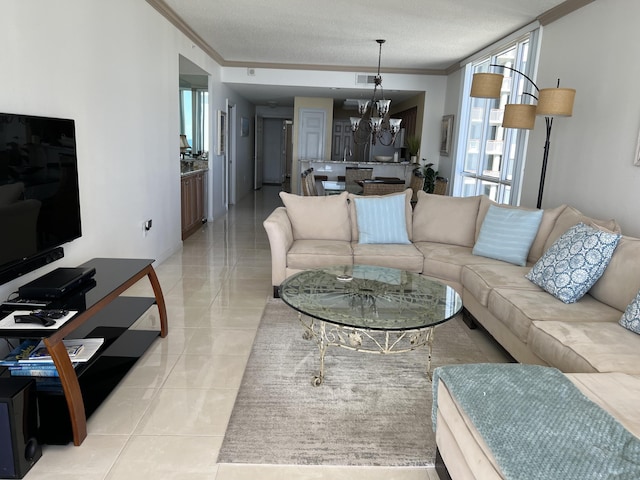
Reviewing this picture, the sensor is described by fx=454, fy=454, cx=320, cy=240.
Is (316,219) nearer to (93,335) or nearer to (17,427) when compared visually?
(93,335)

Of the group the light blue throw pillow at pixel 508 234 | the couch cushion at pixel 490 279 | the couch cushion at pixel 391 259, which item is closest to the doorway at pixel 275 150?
the couch cushion at pixel 391 259

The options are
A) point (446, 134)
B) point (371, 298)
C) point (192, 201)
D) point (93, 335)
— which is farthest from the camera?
point (446, 134)

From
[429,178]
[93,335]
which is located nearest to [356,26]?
[429,178]

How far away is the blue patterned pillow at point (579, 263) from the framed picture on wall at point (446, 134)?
15.6 ft

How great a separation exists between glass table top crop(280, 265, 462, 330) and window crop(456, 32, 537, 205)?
8.73 feet

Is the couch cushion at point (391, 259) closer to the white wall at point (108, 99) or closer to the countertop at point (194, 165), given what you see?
the white wall at point (108, 99)

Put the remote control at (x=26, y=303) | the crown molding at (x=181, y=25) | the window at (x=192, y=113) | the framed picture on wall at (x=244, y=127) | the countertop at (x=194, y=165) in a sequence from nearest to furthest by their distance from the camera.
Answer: the remote control at (x=26, y=303)
the crown molding at (x=181, y=25)
the countertop at (x=194, y=165)
the window at (x=192, y=113)
the framed picture on wall at (x=244, y=127)

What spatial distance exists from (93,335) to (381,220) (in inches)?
103

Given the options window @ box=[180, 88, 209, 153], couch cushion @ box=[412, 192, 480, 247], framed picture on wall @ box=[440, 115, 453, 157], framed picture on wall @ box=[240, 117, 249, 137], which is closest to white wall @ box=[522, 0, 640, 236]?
couch cushion @ box=[412, 192, 480, 247]

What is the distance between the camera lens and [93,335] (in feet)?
8.57

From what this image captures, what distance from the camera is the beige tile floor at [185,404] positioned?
188 cm

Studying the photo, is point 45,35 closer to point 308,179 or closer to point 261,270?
point 261,270

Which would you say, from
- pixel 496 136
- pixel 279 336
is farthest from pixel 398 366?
pixel 496 136

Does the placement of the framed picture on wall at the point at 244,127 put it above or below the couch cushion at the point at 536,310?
above
